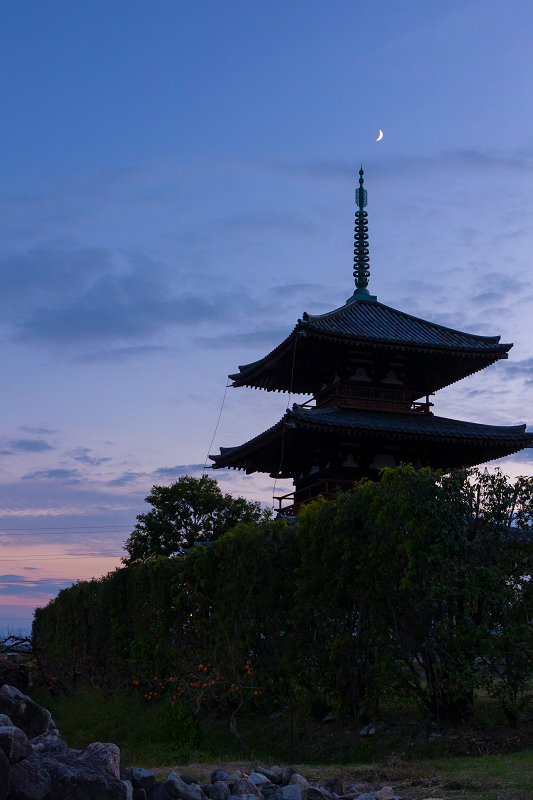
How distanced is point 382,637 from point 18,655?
18.7m

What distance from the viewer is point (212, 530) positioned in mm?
42969

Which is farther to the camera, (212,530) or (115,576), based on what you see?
(212,530)

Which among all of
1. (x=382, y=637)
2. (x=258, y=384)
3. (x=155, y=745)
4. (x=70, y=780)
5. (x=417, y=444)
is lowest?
(x=155, y=745)

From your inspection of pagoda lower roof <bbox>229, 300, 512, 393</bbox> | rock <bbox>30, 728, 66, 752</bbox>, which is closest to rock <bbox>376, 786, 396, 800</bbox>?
rock <bbox>30, 728, 66, 752</bbox>

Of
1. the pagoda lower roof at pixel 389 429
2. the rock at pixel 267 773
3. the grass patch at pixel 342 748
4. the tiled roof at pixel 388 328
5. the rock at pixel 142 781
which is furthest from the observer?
the tiled roof at pixel 388 328

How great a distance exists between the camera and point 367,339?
862 inches

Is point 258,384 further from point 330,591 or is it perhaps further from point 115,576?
point 330,591

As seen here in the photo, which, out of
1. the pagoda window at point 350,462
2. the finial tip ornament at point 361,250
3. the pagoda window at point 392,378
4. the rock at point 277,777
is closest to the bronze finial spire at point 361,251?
the finial tip ornament at point 361,250

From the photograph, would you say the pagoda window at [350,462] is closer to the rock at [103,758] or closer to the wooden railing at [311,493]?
the wooden railing at [311,493]

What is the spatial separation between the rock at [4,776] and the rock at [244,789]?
2.48m

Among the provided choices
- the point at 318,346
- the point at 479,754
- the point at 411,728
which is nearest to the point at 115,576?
the point at 318,346

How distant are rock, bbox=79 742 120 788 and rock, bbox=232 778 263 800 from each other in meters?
1.42

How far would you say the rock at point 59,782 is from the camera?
621cm

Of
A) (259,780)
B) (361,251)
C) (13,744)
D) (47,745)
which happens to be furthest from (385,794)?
(361,251)
